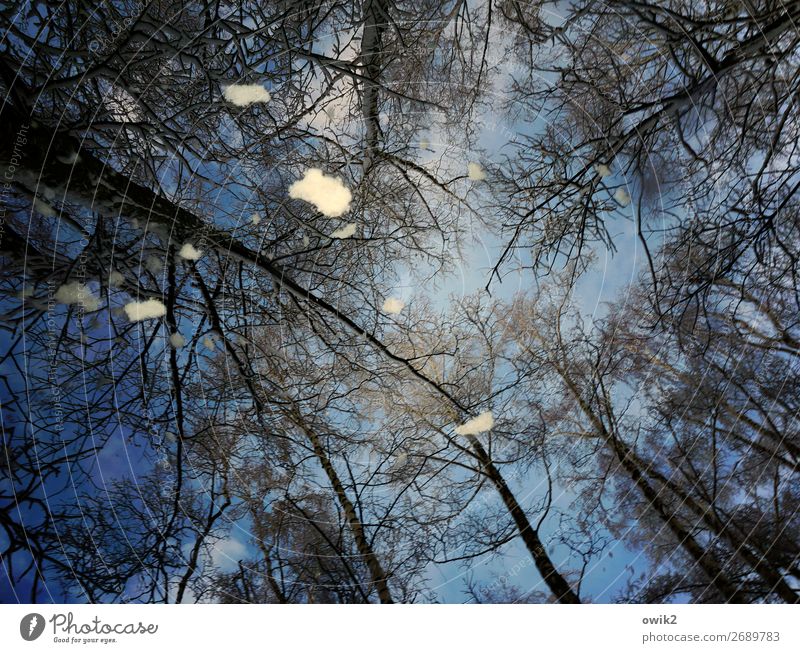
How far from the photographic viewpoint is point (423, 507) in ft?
4.17

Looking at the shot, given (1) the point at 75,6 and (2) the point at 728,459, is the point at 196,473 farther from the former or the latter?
(2) the point at 728,459

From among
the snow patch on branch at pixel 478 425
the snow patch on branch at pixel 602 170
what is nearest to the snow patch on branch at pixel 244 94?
the snow patch on branch at pixel 602 170

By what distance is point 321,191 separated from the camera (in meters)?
1.29

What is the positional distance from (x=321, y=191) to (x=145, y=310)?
0.59 metres

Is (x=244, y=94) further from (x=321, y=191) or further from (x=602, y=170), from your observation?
(x=602, y=170)

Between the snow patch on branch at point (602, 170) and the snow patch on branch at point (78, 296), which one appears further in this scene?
the snow patch on branch at point (602, 170)

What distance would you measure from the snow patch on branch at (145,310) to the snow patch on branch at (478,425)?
0.89 metres

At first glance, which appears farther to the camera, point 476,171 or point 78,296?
point 476,171

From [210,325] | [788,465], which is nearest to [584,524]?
[788,465]

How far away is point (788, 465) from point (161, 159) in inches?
78.8

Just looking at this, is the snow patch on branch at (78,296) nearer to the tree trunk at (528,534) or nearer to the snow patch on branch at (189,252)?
the snow patch on branch at (189,252)

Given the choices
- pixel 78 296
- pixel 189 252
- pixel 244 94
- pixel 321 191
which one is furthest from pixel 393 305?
pixel 78 296

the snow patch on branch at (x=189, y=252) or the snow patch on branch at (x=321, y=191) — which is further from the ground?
the snow patch on branch at (x=321, y=191)

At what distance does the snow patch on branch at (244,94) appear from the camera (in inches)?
48.3
